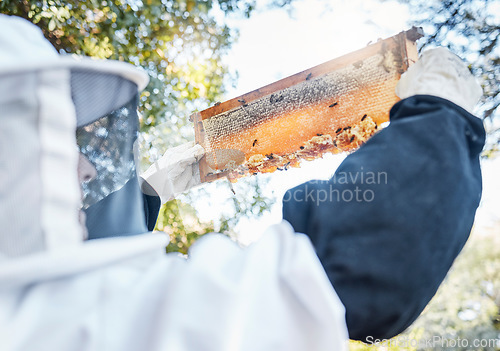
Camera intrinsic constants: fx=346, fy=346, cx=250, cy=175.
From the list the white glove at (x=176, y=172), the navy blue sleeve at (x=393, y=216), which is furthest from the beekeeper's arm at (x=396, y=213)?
the white glove at (x=176, y=172)

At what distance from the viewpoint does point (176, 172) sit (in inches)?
86.9

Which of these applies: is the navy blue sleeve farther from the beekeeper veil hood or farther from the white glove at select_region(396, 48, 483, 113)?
the beekeeper veil hood

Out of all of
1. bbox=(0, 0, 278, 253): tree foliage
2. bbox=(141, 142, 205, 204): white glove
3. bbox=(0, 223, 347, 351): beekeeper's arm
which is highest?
bbox=(0, 0, 278, 253): tree foliage

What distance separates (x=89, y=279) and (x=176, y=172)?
1.61 metres

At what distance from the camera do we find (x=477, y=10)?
2736 millimetres

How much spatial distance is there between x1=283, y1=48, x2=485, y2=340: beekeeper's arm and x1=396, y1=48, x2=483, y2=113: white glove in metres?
0.10

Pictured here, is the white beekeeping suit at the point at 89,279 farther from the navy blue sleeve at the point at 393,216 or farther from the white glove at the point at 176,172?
the white glove at the point at 176,172

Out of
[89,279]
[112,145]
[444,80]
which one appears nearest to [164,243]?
[89,279]

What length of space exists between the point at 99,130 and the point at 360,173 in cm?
67

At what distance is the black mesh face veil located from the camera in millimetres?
882

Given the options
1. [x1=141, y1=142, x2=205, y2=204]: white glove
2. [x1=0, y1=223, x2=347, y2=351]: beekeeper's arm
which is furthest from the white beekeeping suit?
[x1=141, y1=142, x2=205, y2=204]: white glove

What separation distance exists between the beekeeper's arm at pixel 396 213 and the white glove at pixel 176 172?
1.28 meters

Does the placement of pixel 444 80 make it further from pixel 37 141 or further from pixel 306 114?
pixel 37 141

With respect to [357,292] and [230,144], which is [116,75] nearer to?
[357,292]
